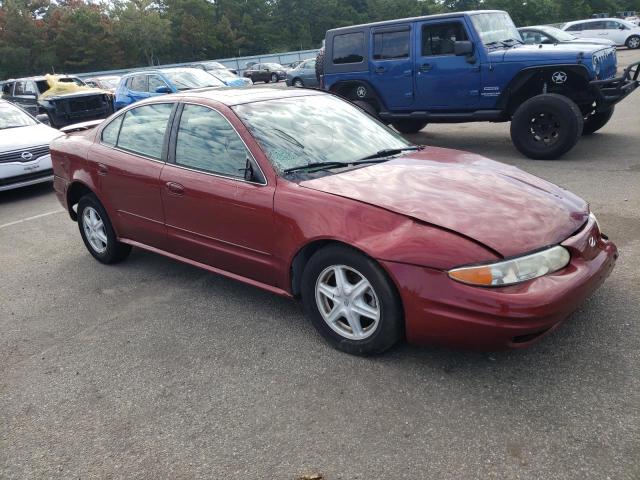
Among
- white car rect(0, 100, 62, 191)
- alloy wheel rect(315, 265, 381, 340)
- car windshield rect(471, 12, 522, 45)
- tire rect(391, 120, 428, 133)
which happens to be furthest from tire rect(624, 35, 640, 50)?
alloy wheel rect(315, 265, 381, 340)

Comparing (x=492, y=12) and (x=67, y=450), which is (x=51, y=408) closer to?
(x=67, y=450)

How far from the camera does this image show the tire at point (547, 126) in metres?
7.55

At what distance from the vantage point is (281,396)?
2.94m

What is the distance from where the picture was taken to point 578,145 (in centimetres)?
864

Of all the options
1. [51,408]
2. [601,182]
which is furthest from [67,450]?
[601,182]

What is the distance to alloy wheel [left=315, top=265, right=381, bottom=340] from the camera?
10.1 ft

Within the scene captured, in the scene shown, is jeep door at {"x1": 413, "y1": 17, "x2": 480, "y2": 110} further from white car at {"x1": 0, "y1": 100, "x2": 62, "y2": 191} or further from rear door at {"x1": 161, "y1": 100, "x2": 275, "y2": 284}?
white car at {"x1": 0, "y1": 100, "x2": 62, "y2": 191}

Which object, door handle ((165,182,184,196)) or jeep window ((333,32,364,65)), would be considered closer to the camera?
door handle ((165,182,184,196))

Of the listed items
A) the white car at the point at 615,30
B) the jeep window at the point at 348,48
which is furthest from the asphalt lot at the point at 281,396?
the white car at the point at 615,30

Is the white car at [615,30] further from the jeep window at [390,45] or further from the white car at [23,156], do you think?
the white car at [23,156]

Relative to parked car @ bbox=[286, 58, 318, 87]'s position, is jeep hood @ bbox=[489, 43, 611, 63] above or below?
above

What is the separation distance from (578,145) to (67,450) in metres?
8.27

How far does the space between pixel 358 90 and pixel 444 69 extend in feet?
5.45

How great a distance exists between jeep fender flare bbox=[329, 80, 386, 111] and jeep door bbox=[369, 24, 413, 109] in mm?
118
